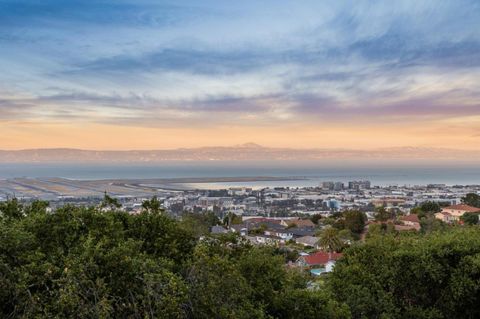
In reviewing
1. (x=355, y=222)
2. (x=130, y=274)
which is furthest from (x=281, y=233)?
(x=130, y=274)

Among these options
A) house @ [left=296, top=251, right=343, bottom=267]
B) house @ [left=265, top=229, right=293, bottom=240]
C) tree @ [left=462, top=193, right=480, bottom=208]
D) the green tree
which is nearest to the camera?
house @ [left=296, top=251, right=343, bottom=267]

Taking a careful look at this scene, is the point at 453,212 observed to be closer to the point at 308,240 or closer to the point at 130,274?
the point at 308,240

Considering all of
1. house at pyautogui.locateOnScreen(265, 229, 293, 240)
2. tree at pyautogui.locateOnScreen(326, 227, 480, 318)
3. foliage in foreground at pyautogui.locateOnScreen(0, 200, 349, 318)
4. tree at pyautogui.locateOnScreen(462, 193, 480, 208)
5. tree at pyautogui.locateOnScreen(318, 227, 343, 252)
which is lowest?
house at pyautogui.locateOnScreen(265, 229, 293, 240)

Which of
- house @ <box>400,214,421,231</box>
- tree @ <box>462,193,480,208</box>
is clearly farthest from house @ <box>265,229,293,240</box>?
tree @ <box>462,193,480,208</box>

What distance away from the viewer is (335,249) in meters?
27.3

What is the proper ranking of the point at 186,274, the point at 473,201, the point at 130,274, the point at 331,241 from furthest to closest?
the point at 473,201 < the point at 331,241 < the point at 186,274 < the point at 130,274

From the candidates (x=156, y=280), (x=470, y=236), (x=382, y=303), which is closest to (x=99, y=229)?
(x=156, y=280)

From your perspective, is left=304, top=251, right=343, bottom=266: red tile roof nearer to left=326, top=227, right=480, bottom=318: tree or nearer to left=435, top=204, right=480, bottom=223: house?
left=326, top=227, right=480, bottom=318: tree

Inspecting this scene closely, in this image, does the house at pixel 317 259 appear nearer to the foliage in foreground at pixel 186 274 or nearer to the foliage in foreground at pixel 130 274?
the foliage in foreground at pixel 186 274

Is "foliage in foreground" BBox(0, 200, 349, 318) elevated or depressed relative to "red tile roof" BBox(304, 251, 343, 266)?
elevated

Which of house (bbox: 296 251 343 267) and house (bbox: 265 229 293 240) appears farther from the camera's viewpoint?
house (bbox: 265 229 293 240)

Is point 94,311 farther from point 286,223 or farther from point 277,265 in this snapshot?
point 286,223

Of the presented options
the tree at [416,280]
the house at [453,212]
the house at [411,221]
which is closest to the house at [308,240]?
the house at [411,221]

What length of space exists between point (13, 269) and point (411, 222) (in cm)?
3660
